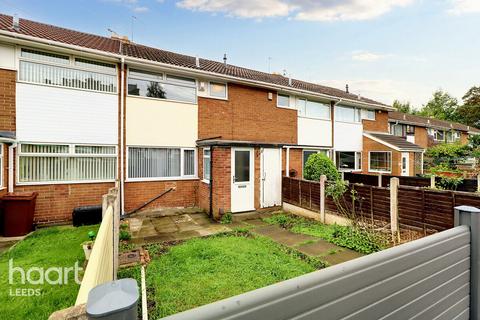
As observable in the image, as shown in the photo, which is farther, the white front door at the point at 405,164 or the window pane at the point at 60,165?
the white front door at the point at 405,164

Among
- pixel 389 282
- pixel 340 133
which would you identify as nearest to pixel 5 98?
pixel 389 282

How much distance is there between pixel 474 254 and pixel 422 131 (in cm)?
3014

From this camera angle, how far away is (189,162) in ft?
32.7

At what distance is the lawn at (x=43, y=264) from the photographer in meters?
3.21

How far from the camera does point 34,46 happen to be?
7.26m


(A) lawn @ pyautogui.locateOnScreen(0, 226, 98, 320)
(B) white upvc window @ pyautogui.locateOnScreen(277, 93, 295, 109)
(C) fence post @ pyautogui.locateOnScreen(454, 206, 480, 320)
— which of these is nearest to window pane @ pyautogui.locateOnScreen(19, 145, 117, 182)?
(A) lawn @ pyautogui.locateOnScreen(0, 226, 98, 320)

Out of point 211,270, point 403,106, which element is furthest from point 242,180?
point 403,106

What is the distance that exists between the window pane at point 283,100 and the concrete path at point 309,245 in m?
7.22

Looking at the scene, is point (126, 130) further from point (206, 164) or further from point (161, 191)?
point (206, 164)

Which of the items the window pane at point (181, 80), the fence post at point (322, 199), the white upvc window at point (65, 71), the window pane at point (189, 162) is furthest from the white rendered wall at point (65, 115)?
the fence post at point (322, 199)

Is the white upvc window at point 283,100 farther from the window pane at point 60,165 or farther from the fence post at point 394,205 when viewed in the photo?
the window pane at point 60,165

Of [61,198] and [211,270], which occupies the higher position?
[61,198]

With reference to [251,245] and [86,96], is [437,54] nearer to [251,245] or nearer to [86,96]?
[251,245]

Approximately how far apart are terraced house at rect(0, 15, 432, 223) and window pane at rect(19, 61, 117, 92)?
29 mm
